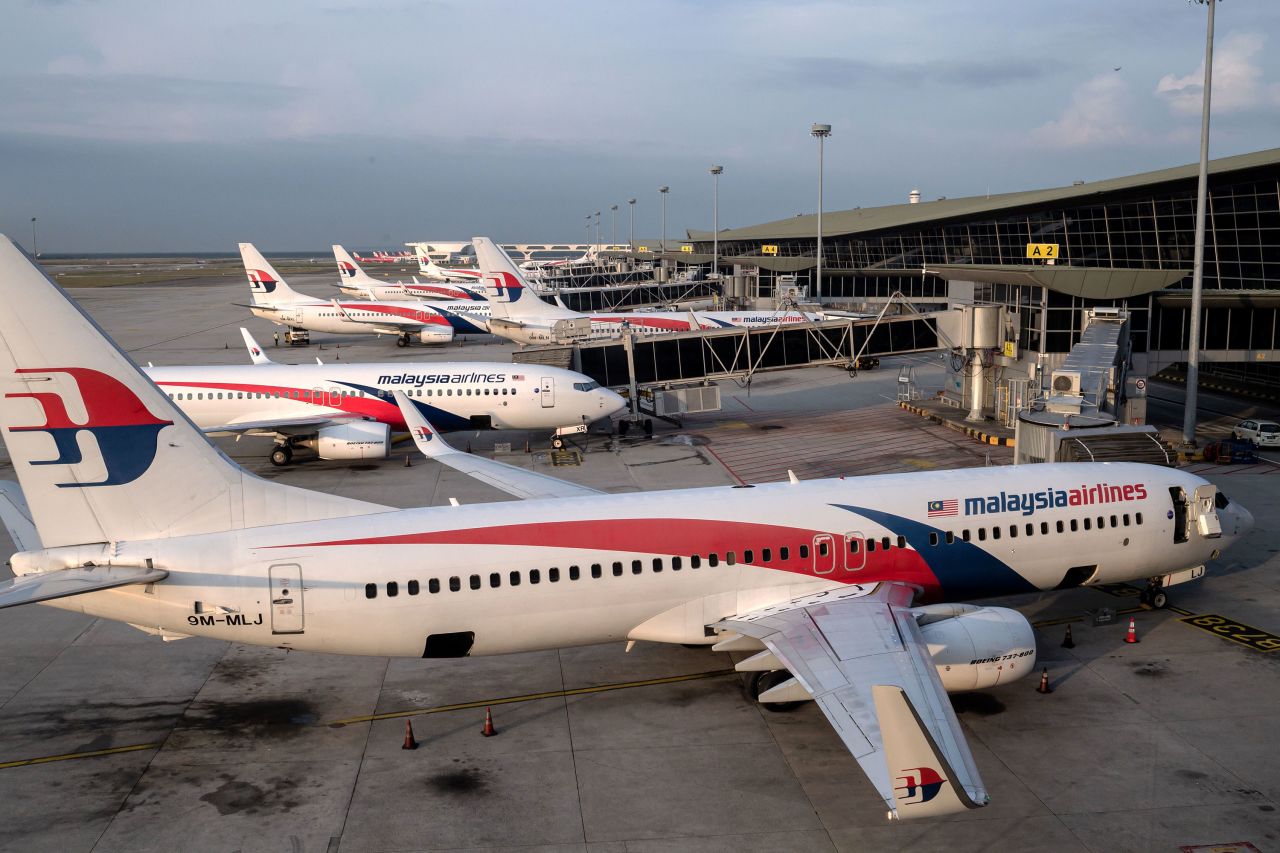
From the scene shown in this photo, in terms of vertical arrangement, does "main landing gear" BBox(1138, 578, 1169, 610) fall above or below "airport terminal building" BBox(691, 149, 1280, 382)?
below

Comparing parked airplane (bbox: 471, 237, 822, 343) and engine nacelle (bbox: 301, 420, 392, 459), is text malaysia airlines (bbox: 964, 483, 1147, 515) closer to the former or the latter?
engine nacelle (bbox: 301, 420, 392, 459)

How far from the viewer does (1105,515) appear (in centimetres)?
2478

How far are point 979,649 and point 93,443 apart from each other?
17.1 meters

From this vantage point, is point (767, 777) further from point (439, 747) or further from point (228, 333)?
point (228, 333)

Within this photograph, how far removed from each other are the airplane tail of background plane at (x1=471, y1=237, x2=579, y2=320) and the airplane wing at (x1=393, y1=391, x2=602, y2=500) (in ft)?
166

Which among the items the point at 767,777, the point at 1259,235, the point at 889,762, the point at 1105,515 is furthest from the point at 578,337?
the point at 889,762

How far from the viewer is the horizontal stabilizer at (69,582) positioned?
17188 millimetres

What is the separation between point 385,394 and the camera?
4766 centimetres

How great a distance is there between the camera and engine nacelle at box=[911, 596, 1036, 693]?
66.5ft

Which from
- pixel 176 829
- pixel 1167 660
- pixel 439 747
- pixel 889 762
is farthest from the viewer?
pixel 1167 660

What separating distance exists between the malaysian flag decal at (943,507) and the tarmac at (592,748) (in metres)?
4.02

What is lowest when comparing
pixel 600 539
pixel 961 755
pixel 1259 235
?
pixel 961 755

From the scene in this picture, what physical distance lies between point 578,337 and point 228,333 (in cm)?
5636

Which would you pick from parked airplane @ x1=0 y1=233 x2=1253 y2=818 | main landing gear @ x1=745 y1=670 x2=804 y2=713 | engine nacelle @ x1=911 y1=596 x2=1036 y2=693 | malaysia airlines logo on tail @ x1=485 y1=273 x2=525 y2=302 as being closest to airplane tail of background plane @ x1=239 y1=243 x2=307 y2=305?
malaysia airlines logo on tail @ x1=485 y1=273 x2=525 y2=302
